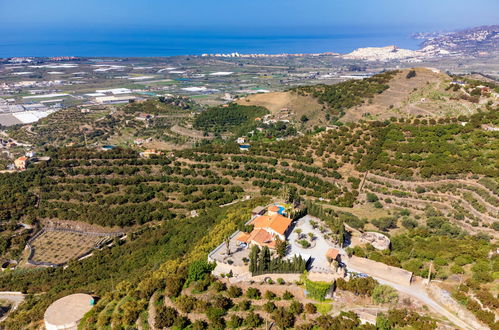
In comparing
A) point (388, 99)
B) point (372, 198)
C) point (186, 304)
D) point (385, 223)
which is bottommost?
point (385, 223)

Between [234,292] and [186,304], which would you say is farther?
[234,292]

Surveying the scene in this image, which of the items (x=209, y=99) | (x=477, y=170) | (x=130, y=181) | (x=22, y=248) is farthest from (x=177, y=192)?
(x=209, y=99)

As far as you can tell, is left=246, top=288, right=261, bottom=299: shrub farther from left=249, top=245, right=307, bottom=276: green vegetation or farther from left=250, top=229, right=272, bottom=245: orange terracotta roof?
left=250, top=229, right=272, bottom=245: orange terracotta roof

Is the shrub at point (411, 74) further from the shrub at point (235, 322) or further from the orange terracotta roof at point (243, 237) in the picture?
the shrub at point (235, 322)

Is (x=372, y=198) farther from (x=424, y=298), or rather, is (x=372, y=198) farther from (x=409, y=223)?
(x=424, y=298)

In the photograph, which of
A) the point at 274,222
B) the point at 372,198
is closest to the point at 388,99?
the point at 372,198

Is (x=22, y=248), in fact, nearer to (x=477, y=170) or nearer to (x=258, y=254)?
(x=258, y=254)

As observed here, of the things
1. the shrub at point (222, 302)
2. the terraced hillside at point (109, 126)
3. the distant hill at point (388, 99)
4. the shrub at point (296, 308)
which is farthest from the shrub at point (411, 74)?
the shrub at point (222, 302)
